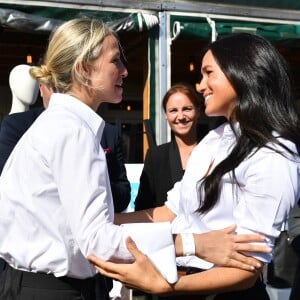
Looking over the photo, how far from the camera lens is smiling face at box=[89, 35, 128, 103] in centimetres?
168

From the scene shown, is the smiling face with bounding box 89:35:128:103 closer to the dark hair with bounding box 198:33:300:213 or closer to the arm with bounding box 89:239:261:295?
the dark hair with bounding box 198:33:300:213

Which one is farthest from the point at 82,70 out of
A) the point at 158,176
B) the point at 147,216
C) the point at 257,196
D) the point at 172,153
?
the point at 172,153

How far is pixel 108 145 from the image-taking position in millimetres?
3137

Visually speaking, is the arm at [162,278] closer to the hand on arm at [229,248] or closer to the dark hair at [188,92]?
the hand on arm at [229,248]

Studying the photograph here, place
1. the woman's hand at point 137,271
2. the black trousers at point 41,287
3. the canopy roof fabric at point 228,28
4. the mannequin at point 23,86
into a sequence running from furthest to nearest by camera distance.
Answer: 1. the canopy roof fabric at point 228,28
2. the mannequin at point 23,86
3. the black trousers at point 41,287
4. the woman's hand at point 137,271

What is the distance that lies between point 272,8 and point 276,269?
2.52 metres


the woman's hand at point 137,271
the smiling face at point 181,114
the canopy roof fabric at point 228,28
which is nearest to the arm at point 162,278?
the woman's hand at point 137,271

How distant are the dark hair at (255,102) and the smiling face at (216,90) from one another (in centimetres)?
2

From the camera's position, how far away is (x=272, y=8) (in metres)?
4.91

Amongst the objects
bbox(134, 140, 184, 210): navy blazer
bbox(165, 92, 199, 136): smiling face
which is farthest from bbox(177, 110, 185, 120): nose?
bbox(134, 140, 184, 210): navy blazer

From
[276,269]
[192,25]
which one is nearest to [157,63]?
[192,25]

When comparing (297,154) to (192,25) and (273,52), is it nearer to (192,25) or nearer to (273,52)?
(273,52)

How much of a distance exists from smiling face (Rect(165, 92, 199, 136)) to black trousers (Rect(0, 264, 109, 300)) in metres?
2.19

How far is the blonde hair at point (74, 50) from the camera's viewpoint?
5.39 ft
